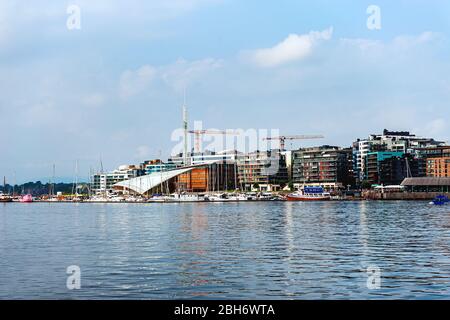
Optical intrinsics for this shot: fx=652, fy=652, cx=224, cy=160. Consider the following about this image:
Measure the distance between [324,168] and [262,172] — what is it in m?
20.7

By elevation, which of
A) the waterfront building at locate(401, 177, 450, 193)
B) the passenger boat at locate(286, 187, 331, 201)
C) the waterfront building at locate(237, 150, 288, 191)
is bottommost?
the passenger boat at locate(286, 187, 331, 201)

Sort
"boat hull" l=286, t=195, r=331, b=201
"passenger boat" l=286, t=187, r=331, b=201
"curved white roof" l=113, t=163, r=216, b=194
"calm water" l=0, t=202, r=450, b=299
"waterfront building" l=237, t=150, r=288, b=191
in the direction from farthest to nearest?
"waterfront building" l=237, t=150, r=288, b=191 → "curved white roof" l=113, t=163, r=216, b=194 → "passenger boat" l=286, t=187, r=331, b=201 → "boat hull" l=286, t=195, r=331, b=201 → "calm water" l=0, t=202, r=450, b=299

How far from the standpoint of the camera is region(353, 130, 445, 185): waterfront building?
16988cm

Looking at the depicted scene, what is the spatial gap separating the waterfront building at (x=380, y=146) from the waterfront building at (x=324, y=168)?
2.16m

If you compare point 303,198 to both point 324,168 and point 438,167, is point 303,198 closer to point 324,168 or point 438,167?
point 324,168

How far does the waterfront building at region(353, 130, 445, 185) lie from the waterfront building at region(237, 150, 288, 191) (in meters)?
21.5

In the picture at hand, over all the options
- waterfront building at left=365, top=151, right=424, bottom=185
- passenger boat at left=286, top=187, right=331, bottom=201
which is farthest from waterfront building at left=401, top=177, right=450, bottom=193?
passenger boat at left=286, top=187, right=331, bottom=201

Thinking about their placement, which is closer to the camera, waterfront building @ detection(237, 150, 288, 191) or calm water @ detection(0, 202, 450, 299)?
calm water @ detection(0, 202, 450, 299)

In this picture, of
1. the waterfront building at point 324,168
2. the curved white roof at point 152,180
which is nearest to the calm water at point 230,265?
the waterfront building at point 324,168

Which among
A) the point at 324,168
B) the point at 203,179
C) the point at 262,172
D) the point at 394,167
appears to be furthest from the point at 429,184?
the point at 203,179

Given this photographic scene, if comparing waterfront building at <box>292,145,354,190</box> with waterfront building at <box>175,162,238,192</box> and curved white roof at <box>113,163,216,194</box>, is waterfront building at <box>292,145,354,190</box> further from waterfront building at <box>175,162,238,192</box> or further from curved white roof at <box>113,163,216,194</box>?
curved white roof at <box>113,163,216,194</box>

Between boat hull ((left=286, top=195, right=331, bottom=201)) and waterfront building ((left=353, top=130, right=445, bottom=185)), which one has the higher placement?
waterfront building ((left=353, top=130, right=445, bottom=185))

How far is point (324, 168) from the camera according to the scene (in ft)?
564

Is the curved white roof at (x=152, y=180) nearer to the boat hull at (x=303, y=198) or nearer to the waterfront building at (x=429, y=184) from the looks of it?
the boat hull at (x=303, y=198)
